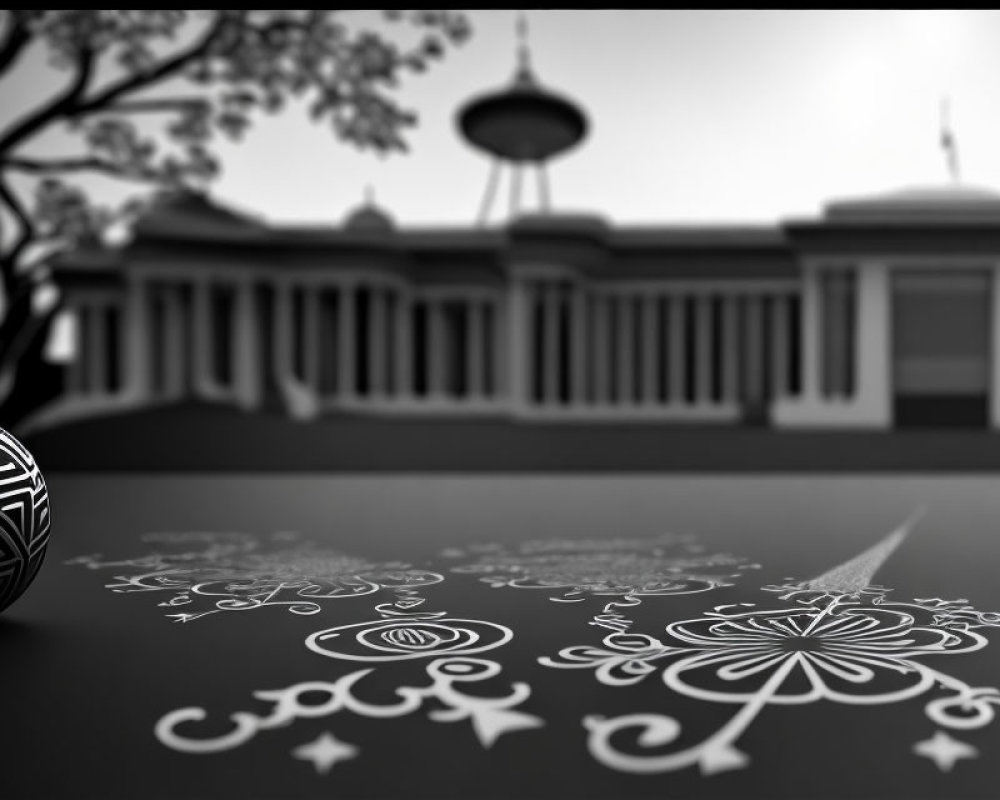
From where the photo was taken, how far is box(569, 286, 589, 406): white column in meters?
11.2

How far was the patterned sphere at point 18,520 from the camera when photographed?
176 centimetres

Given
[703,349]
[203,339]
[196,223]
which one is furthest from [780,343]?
[196,223]

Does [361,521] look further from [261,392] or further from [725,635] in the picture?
[261,392]

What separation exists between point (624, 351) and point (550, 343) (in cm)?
133

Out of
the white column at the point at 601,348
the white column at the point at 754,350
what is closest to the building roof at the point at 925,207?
the white column at the point at 754,350

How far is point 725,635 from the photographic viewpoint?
173 centimetres

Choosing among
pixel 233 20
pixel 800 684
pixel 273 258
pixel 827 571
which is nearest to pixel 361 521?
pixel 827 571

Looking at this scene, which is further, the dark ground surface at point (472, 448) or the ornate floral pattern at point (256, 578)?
the dark ground surface at point (472, 448)

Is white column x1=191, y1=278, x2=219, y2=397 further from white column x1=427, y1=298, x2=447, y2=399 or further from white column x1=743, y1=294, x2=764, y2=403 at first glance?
white column x1=743, y1=294, x2=764, y2=403

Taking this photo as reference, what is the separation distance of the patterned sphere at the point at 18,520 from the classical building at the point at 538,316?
8.86m

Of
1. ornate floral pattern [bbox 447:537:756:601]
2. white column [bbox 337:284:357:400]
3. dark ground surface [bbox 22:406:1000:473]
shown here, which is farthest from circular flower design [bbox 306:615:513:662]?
white column [bbox 337:284:357:400]

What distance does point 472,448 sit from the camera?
8648 millimetres

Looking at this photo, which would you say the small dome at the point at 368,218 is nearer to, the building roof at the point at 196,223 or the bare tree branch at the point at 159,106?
the building roof at the point at 196,223

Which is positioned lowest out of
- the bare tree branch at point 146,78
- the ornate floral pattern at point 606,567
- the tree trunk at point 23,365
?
the ornate floral pattern at point 606,567
